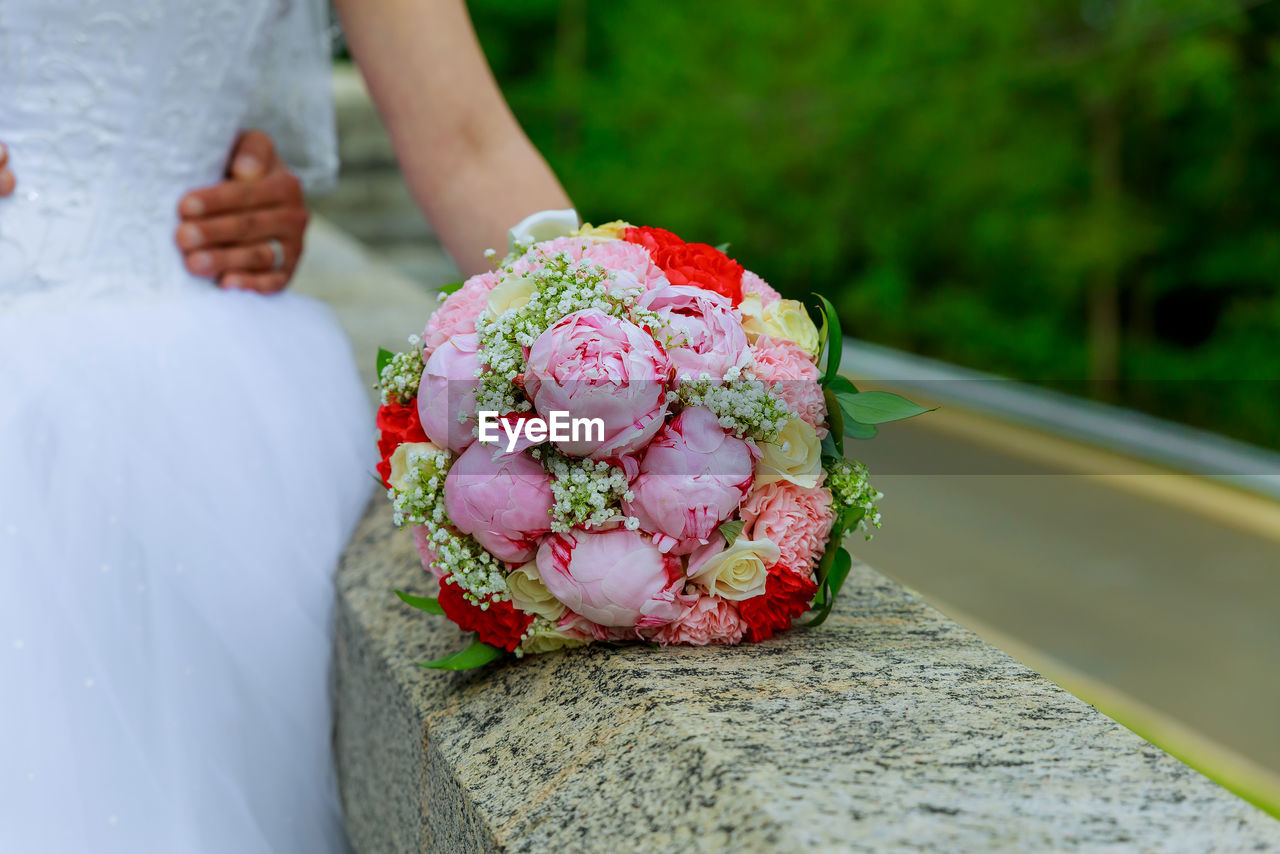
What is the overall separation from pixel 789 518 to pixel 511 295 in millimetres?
266

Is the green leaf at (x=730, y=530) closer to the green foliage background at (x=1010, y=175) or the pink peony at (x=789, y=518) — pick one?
the pink peony at (x=789, y=518)

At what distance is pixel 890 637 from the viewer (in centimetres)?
86

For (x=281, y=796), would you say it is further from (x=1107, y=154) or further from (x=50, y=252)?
(x=1107, y=154)

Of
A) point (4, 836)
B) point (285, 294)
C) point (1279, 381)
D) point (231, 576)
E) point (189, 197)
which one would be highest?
point (189, 197)

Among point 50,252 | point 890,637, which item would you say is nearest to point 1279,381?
point 890,637

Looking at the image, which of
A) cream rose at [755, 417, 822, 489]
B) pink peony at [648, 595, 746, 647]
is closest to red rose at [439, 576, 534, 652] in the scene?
pink peony at [648, 595, 746, 647]

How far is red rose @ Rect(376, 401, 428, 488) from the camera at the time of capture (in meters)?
0.82

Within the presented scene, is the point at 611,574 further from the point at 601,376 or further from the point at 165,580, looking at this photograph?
the point at 165,580

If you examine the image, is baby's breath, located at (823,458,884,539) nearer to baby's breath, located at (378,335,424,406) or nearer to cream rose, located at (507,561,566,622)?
cream rose, located at (507,561,566,622)

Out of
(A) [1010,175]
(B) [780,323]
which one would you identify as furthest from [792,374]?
(A) [1010,175]

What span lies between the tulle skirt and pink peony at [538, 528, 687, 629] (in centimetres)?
39

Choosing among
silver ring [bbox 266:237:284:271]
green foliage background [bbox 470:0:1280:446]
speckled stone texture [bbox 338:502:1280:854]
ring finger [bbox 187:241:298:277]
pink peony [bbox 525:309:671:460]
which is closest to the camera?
speckled stone texture [bbox 338:502:1280:854]

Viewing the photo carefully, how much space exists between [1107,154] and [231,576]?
17.2 feet

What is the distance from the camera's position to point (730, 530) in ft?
2.48
